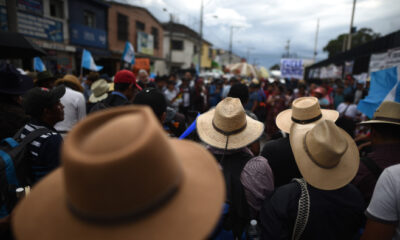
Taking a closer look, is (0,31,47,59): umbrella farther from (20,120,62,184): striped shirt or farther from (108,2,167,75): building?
(108,2,167,75): building

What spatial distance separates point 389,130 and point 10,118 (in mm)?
3714

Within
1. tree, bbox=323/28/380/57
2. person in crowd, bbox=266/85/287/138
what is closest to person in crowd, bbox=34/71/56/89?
person in crowd, bbox=266/85/287/138

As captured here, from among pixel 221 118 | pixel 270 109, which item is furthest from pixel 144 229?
pixel 270 109

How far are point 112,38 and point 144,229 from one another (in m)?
21.9

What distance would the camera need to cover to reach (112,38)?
20094 mm

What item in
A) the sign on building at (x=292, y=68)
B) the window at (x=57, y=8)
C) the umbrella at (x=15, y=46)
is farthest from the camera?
the sign on building at (x=292, y=68)

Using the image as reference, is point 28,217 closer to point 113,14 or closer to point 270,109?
point 270,109

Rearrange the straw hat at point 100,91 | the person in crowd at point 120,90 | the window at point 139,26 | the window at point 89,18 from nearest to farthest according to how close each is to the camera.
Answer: the person in crowd at point 120,90
the straw hat at point 100,91
the window at point 89,18
the window at point 139,26

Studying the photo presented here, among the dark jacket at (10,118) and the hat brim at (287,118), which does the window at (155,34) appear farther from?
the hat brim at (287,118)

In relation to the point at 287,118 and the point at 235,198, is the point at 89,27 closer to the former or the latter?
the point at 287,118

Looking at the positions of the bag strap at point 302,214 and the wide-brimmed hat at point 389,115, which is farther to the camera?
the wide-brimmed hat at point 389,115

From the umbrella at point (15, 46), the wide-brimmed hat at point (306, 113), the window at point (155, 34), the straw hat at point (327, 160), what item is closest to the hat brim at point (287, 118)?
the wide-brimmed hat at point (306, 113)

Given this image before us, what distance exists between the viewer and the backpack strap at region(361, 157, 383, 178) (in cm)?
197

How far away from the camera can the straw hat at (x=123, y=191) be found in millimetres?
746
